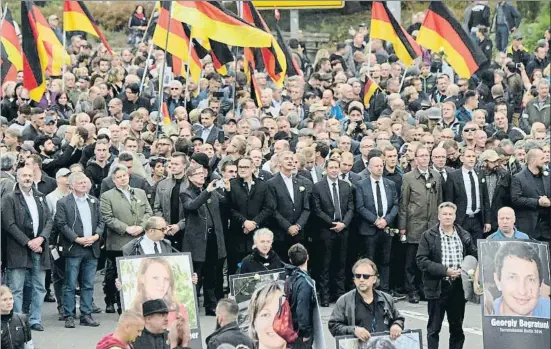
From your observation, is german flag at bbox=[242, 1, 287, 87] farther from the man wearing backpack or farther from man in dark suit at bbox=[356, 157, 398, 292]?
the man wearing backpack

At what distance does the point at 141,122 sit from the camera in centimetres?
2311

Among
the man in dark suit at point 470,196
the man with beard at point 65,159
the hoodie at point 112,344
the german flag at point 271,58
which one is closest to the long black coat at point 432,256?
the man in dark suit at point 470,196

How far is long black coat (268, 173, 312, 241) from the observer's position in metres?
20.1

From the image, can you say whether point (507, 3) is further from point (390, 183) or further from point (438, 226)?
point (438, 226)

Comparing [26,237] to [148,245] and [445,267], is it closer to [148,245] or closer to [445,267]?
[148,245]

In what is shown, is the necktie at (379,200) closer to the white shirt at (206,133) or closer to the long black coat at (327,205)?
the long black coat at (327,205)

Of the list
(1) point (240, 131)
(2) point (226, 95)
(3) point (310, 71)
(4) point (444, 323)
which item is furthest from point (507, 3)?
(4) point (444, 323)

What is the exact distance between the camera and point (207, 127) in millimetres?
23594

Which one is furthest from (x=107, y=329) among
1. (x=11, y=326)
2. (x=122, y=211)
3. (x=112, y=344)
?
(x=112, y=344)

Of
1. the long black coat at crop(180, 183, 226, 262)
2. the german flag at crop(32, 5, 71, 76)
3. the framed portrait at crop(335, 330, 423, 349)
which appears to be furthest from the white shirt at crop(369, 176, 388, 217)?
the german flag at crop(32, 5, 71, 76)

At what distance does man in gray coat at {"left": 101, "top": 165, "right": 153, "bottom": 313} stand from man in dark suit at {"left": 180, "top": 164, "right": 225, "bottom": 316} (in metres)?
0.52

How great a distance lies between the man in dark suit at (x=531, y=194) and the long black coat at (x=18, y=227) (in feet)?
19.8

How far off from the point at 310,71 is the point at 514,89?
5072 millimetres

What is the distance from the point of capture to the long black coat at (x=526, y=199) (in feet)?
67.5
